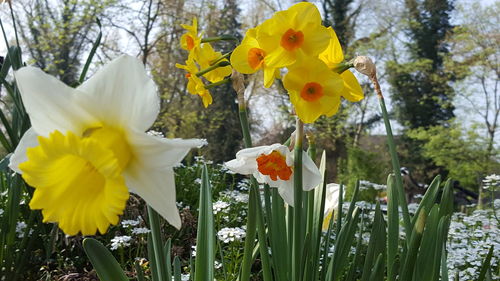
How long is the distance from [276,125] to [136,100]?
13093 millimetres

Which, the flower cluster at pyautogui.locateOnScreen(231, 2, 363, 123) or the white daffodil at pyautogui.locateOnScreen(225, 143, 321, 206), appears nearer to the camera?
the flower cluster at pyautogui.locateOnScreen(231, 2, 363, 123)

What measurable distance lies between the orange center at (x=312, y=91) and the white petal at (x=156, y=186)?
0.95 ft

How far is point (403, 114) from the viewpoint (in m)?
13.3

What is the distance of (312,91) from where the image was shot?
689 mm

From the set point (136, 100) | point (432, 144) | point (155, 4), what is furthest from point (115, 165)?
point (432, 144)

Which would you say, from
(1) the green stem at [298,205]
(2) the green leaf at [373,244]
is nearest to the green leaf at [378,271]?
(2) the green leaf at [373,244]

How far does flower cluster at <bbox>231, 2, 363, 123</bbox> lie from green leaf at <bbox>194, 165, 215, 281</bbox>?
0.27m

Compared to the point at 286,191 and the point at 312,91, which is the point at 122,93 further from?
the point at 286,191

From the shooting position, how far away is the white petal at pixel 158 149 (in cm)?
44

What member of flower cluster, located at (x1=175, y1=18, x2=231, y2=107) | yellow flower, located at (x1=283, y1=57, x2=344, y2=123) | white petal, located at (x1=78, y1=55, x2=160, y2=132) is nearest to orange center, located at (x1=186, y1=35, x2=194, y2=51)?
flower cluster, located at (x1=175, y1=18, x2=231, y2=107)

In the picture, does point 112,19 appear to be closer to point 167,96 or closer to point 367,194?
point 167,96

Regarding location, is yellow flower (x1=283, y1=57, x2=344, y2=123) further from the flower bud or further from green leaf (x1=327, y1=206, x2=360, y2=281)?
green leaf (x1=327, y1=206, x2=360, y2=281)

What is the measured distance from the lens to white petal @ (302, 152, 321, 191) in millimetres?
794

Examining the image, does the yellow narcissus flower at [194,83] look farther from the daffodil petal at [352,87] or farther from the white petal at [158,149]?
the white petal at [158,149]
